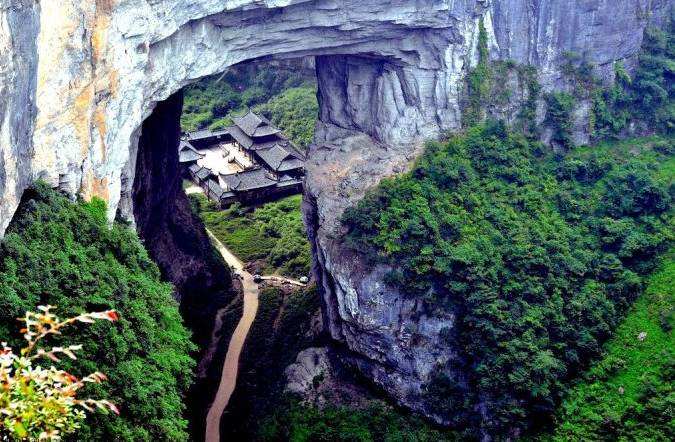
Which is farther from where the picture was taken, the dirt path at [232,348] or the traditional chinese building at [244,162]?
the traditional chinese building at [244,162]

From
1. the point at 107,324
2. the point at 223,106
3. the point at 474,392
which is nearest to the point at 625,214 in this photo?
the point at 474,392

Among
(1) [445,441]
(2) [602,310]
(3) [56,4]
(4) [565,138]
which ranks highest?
(3) [56,4]

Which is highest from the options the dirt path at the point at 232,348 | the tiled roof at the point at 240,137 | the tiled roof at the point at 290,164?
the tiled roof at the point at 240,137

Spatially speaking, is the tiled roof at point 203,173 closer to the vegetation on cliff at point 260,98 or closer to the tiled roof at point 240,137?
the tiled roof at point 240,137

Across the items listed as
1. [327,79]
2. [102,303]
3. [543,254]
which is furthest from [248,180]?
[102,303]

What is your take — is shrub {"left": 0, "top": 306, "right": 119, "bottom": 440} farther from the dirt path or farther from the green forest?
the dirt path

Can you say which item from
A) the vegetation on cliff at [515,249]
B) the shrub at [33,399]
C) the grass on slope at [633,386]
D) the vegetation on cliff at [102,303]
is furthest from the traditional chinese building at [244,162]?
the shrub at [33,399]

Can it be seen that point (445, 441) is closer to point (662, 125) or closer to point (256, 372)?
point (256, 372)
